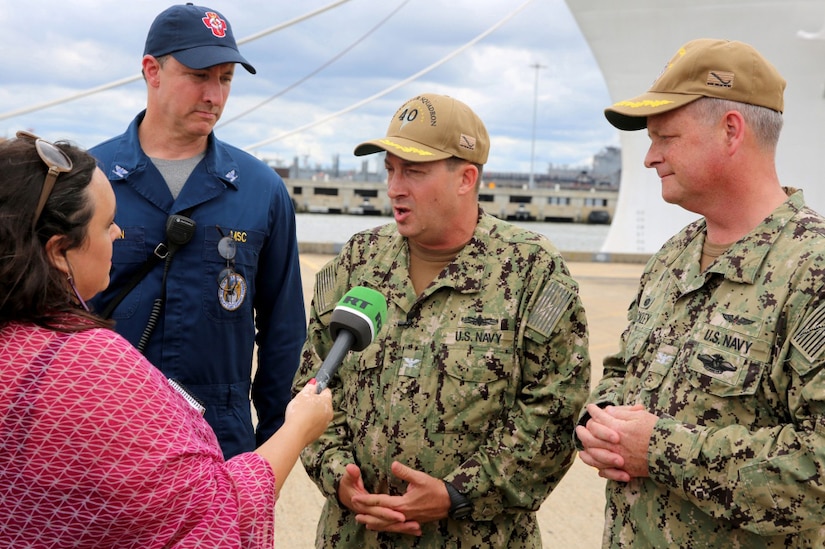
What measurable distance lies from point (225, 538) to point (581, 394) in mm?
1317

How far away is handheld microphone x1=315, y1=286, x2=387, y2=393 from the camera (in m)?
1.91

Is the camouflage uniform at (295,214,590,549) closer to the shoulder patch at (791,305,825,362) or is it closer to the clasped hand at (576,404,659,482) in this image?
the clasped hand at (576,404,659,482)

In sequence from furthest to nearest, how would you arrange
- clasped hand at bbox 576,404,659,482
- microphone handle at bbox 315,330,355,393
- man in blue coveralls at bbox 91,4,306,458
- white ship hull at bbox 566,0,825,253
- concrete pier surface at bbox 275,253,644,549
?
1. white ship hull at bbox 566,0,825,253
2. concrete pier surface at bbox 275,253,644,549
3. man in blue coveralls at bbox 91,4,306,458
4. clasped hand at bbox 576,404,659,482
5. microphone handle at bbox 315,330,355,393

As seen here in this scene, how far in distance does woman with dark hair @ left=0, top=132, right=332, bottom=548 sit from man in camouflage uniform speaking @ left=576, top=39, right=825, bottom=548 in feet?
3.47

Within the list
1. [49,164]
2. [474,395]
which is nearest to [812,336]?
[474,395]

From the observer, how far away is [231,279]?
2871 mm

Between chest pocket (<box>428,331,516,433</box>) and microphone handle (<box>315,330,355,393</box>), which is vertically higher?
microphone handle (<box>315,330,355,393</box>)

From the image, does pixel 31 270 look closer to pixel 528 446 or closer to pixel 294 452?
pixel 294 452

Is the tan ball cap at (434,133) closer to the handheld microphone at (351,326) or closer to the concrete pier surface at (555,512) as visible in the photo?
the handheld microphone at (351,326)

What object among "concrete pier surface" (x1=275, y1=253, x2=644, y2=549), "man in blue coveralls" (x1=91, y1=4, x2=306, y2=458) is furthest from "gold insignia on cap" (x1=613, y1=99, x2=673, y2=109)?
"concrete pier surface" (x1=275, y1=253, x2=644, y2=549)

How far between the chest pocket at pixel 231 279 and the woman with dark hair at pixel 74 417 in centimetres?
111

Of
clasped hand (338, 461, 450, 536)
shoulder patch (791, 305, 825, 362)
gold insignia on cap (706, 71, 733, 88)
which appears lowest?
clasped hand (338, 461, 450, 536)

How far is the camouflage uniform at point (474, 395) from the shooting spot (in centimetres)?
255

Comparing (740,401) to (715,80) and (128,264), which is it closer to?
(715,80)
